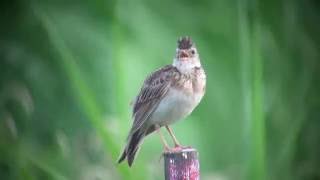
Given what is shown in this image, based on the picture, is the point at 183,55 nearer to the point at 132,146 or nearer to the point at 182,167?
the point at 132,146

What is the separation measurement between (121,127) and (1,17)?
50 centimetres

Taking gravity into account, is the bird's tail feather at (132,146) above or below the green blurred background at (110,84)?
below

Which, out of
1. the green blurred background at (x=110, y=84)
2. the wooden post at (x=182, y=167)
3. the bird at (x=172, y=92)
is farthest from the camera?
the green blurred background at (x=110, y=84)

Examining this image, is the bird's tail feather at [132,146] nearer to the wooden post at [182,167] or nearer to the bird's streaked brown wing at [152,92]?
the bird's streaked brown wing at [152,92]

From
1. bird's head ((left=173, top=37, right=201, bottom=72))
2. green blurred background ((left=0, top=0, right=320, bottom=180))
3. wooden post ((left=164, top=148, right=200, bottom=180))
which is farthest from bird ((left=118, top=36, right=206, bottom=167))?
wooden post ((left=164, top=148, right=200, bottom=180))

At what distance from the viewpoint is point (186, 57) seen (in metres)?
2.11

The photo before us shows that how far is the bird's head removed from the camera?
6.91 feet

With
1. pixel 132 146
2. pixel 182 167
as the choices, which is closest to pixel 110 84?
pixel 132 146

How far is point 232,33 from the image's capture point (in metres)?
2.46

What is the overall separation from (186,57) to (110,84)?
1.14 feet

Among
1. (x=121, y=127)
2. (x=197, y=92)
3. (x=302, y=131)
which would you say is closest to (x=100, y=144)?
(x=121, y=127)

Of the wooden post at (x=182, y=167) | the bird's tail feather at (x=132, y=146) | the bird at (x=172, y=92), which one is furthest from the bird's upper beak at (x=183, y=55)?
the wooden post at (x=182, y=167)

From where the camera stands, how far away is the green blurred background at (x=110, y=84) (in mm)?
2361

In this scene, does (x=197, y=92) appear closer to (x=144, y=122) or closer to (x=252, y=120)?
(x=144, y=122)
